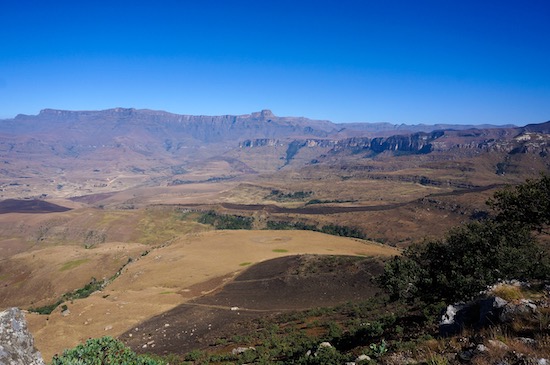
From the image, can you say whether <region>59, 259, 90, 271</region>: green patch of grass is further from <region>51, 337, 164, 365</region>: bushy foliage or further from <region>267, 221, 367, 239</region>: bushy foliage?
<region>267, 221, 367, 239</region>: bushy foliage

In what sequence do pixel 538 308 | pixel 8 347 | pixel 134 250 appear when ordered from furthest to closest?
pixel 134 250, pixel 538 308, pixel 8 347

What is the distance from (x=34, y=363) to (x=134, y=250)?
85.8 m

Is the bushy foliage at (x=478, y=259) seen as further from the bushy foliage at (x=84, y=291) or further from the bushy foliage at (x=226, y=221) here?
the bushy foliage at (x=226, y=221)

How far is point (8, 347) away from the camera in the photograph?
30.4 ft

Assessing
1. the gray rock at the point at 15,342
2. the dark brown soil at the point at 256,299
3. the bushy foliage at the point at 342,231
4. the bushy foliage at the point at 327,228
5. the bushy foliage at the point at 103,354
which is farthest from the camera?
the bushy foliage at the point at 327,228

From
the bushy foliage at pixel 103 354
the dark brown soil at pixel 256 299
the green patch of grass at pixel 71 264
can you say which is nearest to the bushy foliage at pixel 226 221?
the green patch of grass at pixel 71 264

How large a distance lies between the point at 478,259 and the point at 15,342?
79.8ft

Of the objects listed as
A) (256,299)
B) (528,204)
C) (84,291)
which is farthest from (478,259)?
(84,291)

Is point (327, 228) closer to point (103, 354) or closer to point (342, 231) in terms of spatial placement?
point (342, 231)

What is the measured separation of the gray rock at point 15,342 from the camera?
29.8 feet

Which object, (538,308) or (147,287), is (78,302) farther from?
(538,308)

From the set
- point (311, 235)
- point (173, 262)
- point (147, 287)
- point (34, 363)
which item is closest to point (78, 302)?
point (147, 287)

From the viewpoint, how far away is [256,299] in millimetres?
45719

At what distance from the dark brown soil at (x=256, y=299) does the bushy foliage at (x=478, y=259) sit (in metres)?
11.5
